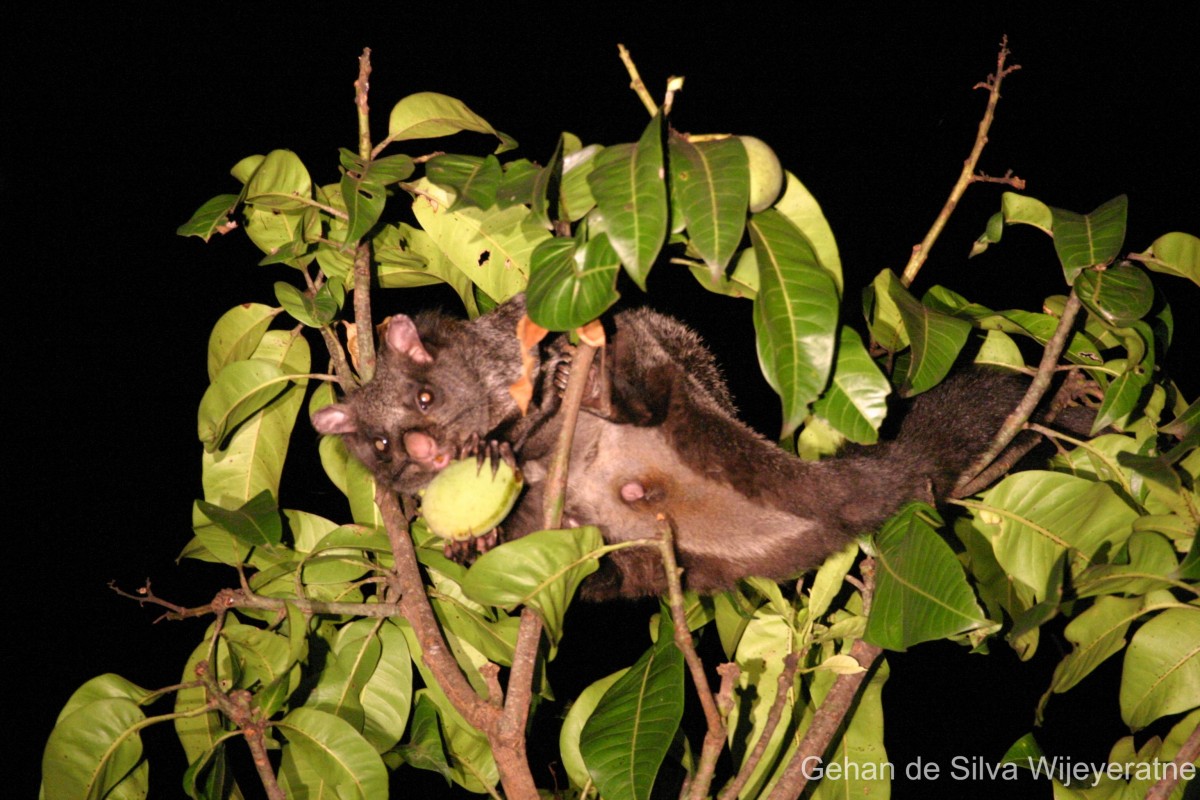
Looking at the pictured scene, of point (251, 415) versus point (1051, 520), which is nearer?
point (1051, 520)

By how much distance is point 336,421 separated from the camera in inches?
133

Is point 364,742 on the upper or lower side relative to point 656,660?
lower

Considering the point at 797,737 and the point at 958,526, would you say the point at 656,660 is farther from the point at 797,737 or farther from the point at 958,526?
the point at 958,526

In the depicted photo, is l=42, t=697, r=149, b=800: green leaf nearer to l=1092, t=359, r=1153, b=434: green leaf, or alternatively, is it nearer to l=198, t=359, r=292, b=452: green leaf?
l=198, t=359, r=292, b=452: green leaf

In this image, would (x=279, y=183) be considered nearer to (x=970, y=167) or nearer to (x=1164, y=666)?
(x=970, y=167)

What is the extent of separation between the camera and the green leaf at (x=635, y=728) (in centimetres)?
235

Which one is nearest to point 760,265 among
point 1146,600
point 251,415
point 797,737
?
point 1146,600

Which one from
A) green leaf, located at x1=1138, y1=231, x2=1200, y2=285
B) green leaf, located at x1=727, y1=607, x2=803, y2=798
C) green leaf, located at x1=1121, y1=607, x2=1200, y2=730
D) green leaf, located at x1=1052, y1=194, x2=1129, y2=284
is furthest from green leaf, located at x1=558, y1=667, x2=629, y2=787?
green leaf, located at x1=1138, y1=231, x2=1200, y2=285

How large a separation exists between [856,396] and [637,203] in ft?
2.11

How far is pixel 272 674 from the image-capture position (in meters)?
2.83

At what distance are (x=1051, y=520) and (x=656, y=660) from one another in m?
1.01

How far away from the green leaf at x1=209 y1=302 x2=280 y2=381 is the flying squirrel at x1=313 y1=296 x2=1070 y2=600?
0.34 meters

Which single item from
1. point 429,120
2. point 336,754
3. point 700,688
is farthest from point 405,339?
point 700,688

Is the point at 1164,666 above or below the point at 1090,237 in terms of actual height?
below
